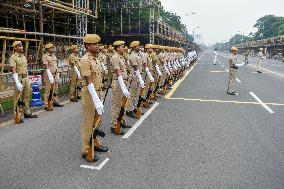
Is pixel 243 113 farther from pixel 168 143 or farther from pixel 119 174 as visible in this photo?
pixel 119 174

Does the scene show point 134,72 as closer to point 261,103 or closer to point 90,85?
point 90,85

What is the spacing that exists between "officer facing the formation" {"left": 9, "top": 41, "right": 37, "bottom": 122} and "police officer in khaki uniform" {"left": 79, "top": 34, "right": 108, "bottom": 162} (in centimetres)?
364

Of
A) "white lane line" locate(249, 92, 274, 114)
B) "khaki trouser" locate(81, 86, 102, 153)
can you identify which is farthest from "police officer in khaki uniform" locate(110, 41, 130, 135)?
"white lane line" locate(249, 92, 274, 114)

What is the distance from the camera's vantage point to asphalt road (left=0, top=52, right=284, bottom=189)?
4.95 m

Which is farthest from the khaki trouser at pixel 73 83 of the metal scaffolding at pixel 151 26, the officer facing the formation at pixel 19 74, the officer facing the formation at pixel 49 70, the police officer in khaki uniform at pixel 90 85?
the metal scaffolding at pixel 151 26

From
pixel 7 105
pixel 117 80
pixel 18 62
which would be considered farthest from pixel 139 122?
pixel 7 105

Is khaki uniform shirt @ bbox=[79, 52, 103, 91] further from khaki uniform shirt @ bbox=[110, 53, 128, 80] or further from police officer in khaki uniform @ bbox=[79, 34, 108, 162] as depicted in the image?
khaki uniform shirt @ bbox=[110, 53, 128, 80]

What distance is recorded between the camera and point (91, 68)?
18.8 feet

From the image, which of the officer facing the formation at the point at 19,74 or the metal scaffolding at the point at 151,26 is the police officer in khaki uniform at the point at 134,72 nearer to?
the officer facing the formation at the point at 19,74

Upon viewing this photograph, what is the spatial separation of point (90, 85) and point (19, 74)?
4.51m

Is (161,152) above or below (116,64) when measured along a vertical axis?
below

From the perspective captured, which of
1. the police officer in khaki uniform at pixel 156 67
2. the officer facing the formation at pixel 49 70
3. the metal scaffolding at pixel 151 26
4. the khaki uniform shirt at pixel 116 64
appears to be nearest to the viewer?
the khaki uniform shirt at pixel 116 64

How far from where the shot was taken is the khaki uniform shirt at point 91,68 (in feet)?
18.5

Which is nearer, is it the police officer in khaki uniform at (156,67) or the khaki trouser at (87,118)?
the khaki trouser at (87,118)
